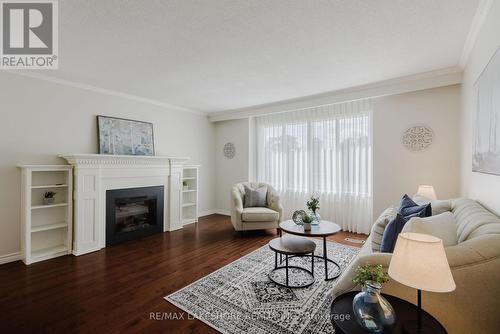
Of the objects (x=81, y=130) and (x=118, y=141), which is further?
(x=118, y=141)

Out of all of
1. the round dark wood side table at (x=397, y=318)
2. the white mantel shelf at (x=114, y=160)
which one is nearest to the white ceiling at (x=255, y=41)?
the white mantel shelf at (x=114, y=160)

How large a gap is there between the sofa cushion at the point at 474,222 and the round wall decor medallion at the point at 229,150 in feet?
14.8

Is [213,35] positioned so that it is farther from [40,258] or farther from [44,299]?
[40,258]

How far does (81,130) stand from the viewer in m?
3.87

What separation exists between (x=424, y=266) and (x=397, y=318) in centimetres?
40

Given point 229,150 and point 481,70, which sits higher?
point 481,70

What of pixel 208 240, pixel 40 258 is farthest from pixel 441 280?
pixel 40 258

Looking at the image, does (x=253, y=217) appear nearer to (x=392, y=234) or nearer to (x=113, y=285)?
(x=113, y=285)

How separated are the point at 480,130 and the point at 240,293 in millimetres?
2649

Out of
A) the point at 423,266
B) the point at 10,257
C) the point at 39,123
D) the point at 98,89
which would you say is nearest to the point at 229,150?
the point at 98,89

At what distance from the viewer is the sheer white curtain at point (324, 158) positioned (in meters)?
4.33

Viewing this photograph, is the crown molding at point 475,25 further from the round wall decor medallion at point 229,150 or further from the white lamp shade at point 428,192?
the round wall decor medallion at point 229,150

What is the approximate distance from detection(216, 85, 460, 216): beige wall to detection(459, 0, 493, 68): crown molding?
81 centimetres

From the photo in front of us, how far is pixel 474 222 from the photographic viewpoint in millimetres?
1600
